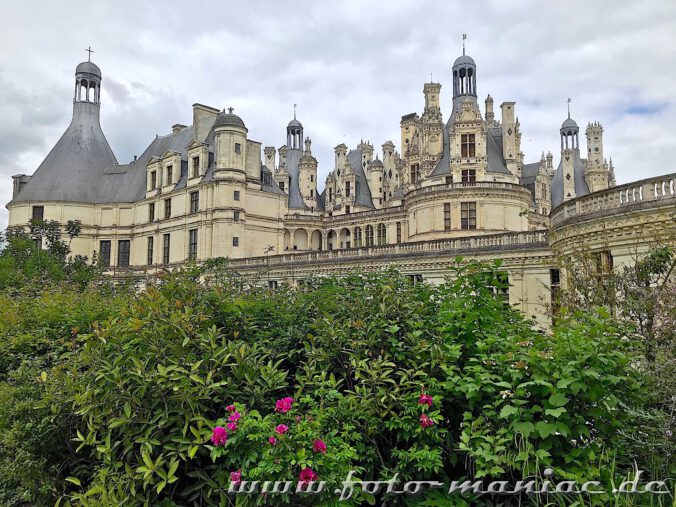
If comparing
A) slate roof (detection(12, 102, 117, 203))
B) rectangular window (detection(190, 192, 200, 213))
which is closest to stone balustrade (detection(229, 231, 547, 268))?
rectangular window (detection(190, 192, 200, 213))

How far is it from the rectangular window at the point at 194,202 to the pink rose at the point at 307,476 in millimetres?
38157

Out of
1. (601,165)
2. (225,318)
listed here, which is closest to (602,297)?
(225,318)

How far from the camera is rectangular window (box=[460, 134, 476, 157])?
33938mm

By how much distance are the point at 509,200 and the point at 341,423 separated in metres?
30.3

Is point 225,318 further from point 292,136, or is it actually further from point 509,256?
point 292,136

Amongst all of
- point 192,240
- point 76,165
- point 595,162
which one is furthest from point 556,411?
point 595,162

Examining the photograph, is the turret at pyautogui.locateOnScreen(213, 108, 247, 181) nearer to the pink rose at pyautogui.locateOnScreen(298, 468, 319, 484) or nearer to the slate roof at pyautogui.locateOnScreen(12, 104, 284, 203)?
the slate roof at pyautogui.locateOnScreen(12, 104, 284, 203)

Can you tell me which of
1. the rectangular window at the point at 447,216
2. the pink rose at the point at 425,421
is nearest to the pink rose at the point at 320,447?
the pink rose at the point at 425,421

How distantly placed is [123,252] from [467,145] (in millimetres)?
33349

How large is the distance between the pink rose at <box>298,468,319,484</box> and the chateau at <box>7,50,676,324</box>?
16.5m

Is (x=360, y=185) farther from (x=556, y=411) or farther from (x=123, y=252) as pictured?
(x=556, y=411)

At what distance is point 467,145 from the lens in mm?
34062

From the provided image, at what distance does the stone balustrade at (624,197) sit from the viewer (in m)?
10.4

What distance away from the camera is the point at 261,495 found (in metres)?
4.08
